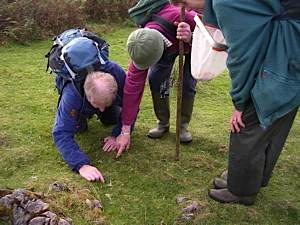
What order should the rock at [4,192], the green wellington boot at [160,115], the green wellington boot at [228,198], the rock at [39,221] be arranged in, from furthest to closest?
→ the green wellington boot at [160,115]
the green wellington boot at [228,198]
the rock at [4,192]
the rock at [39,221]

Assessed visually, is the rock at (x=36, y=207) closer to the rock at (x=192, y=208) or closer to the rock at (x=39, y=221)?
the rock at (x=39, y=221)

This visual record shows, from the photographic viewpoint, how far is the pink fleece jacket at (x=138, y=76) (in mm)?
4219

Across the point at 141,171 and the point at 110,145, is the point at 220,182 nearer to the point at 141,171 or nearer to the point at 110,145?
the point at 141,171

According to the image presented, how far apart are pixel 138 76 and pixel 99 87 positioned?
39 cm

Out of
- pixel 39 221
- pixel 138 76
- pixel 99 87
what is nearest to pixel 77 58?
pixel 99 87

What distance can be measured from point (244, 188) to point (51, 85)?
3367 mm

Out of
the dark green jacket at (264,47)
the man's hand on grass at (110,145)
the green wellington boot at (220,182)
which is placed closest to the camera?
the dark green jacket at (264,47)

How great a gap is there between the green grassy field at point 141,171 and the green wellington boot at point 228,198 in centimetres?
4

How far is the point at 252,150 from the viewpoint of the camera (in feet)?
11.4

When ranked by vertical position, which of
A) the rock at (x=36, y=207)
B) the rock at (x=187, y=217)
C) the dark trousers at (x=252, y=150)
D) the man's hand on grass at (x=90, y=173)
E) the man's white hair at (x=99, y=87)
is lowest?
the rock at (x=187, y=217)

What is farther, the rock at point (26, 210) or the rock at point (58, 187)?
the rock at point (58, 187)

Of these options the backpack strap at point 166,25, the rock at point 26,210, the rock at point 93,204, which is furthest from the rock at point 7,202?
the backpack strap at point 166,25

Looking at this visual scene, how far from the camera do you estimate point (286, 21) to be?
10.2ft

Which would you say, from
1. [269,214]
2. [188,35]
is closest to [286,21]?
[188,35]
